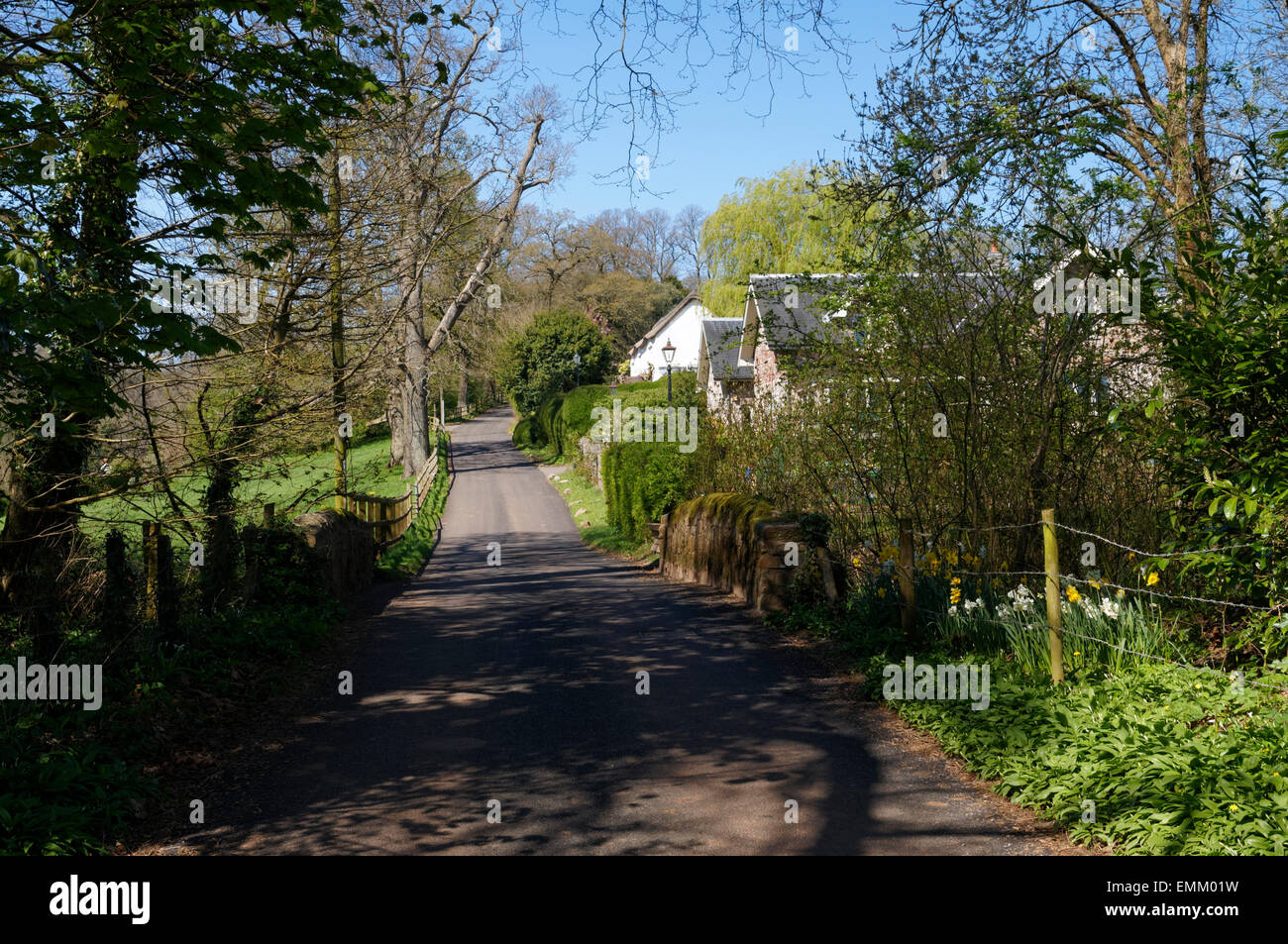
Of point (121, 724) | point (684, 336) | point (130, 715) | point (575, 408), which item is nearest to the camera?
point (121, 724)

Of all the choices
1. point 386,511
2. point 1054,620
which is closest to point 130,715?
point 1054,620

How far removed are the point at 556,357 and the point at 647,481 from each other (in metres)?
39.0

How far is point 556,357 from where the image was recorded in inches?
2461

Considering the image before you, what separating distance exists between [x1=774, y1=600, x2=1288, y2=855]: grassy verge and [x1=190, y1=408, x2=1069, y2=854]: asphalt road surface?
245 millimetres

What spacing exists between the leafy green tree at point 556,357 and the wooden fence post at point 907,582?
5262 cm

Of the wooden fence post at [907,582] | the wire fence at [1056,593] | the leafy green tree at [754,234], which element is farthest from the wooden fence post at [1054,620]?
the leafy green tree at [754,234]

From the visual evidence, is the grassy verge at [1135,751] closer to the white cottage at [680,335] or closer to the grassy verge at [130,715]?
the grassy verge at [130,715]

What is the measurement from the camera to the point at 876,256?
10.6 m

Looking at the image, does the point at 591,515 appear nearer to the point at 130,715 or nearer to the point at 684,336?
the point at 130,715

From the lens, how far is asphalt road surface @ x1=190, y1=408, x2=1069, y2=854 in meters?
5.43

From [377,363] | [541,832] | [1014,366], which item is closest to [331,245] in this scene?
[377,363]

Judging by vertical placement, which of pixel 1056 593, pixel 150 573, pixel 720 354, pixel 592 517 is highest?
pixel 720 354

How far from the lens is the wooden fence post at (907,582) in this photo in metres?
9.23

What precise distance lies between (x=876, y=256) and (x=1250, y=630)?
5515mm
